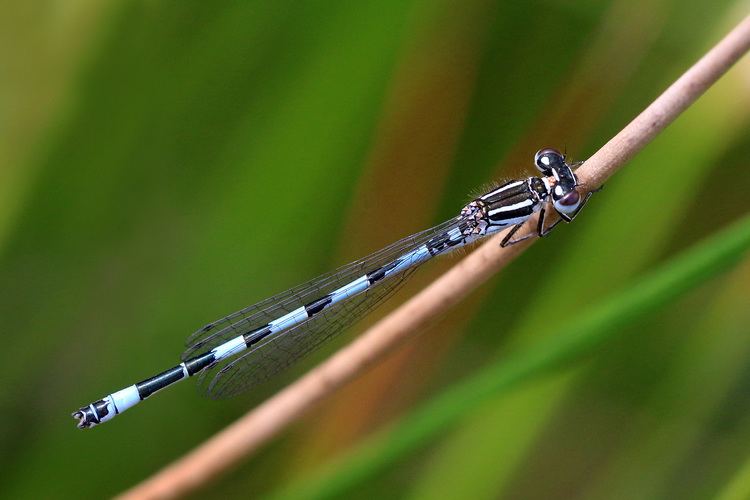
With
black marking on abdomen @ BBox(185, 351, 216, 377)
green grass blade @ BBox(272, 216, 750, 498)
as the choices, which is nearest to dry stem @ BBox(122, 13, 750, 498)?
green grass blade @ BBox(272, 216, 750, 498)

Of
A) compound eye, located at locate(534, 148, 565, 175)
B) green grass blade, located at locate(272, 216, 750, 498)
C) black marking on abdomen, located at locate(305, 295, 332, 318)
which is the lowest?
green grass blade, located at locate(272, 216, 750, 498)

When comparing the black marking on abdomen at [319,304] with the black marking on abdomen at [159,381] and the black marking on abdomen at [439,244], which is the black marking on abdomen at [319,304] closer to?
the black marking on abdomen at [439,244]

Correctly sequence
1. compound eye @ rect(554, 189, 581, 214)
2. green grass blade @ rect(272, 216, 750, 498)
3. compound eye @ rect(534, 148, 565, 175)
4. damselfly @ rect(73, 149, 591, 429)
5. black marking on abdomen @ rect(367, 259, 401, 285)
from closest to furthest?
green grass blade @ rect(272, 216, 750, 498), compound eye @ rect(554, 189, 581, 214), compound eye @ rect(534, 148, 565, 175), damselfly @ rect(73, 149, 591, 429), black marking on abdomen @ rect(367, 259, 401, 285)

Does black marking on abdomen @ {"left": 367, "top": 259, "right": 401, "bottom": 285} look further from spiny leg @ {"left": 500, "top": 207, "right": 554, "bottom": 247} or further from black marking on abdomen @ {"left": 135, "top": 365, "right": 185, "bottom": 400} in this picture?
A: black marking on abdomen @ {"left": 135, "top": 365, "right": 185, "bottom": 400}

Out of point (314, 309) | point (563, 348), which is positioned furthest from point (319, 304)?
point (563, 348)

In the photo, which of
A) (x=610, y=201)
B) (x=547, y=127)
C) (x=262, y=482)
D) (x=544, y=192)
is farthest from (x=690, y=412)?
(x=262, y=482)

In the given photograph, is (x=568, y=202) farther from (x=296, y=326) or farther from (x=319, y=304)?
(x=296, y=326)

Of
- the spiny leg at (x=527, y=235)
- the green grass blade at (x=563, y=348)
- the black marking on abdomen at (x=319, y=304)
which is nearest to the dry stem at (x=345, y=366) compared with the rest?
the spiny leg at (x=527, y=235)
